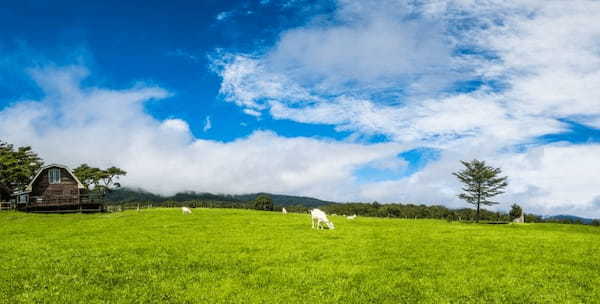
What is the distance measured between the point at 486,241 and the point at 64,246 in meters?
25.8

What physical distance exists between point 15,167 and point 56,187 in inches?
620

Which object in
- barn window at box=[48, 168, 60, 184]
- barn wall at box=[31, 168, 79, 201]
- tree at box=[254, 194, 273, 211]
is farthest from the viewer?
tree at box=[254, 194, 273, 211]

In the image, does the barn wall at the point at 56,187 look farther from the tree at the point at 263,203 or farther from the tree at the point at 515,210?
the tree at the point at 515,210

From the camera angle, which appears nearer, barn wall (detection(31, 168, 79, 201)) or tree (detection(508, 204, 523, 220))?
barn wall (detection(31, 168, 79, 201))

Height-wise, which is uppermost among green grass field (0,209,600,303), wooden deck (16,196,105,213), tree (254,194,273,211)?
green grass field (0,209,600,303)

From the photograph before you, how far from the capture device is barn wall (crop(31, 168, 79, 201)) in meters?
73.8

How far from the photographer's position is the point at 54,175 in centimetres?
7556

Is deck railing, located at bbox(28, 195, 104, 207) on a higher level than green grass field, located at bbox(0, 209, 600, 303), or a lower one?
lower

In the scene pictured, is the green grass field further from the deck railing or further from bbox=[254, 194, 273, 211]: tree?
bbox=[254, 194, 273, 211]: tree

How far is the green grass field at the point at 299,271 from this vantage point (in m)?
13.4

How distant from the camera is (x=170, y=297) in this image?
13.3 metres

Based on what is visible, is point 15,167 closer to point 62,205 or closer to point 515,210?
point 62,205

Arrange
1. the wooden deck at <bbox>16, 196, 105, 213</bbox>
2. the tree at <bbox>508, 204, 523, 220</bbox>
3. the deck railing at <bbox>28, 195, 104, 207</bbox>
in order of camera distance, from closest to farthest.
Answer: the wooden deck at <bbox>16, 196, 105, 213</bbox> → the deck railing at <bbox>28, 195, 104, 207</bbox> → the tree at <bbox>508, 204, 523, 220</bbox>

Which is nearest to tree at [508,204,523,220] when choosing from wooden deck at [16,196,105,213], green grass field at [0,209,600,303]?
green grass field at [0,209,600,303]
